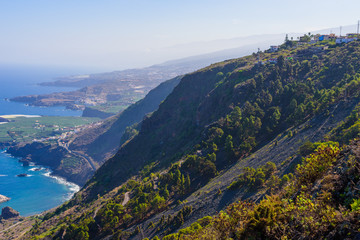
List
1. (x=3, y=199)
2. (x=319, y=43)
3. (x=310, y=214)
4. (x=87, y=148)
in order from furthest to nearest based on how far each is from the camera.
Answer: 1. (x=87, y=148)
2. (x=3, y=199)
3. (x=319, y=43)
4. (x=310, y=214)

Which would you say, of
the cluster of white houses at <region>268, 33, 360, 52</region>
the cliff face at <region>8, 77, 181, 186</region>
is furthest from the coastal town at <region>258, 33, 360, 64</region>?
the cliff face at <region>8, 77, 181, 186</region>

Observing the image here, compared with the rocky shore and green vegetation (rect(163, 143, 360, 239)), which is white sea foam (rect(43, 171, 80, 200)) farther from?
green vegetation (rect(163, 143, 360, 239))

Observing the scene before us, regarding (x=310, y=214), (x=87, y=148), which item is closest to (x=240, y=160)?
(x=310, y=214)

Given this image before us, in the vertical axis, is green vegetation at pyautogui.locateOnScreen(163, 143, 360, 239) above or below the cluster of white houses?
below

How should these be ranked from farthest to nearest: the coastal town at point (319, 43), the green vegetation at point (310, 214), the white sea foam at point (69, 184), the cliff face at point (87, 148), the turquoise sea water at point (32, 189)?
the cliff face at point (87, 148) → the white sea foam at point (69, 184) → the turquoise sea water at point (32, 189) → the coastal town at point (319, 43) → the green vegetation at point (310, 214)

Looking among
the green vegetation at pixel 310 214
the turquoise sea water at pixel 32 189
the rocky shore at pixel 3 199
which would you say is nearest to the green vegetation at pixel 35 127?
the turquoise sea water at pixel 32 189

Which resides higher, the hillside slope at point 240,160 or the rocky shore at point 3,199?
the hillside slope at point 240,160

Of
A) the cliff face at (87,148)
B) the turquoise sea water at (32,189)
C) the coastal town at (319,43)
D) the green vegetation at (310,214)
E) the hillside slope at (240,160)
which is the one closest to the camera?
the green vegetation at (310,214)

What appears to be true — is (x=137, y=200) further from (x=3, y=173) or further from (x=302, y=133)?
(x=3, y=173)

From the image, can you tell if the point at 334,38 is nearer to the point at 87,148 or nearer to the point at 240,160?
the point at 240,160

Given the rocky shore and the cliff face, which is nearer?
the rocky shore

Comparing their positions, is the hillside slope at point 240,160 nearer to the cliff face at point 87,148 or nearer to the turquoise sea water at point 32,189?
the turquoise sea water at point 32,189
